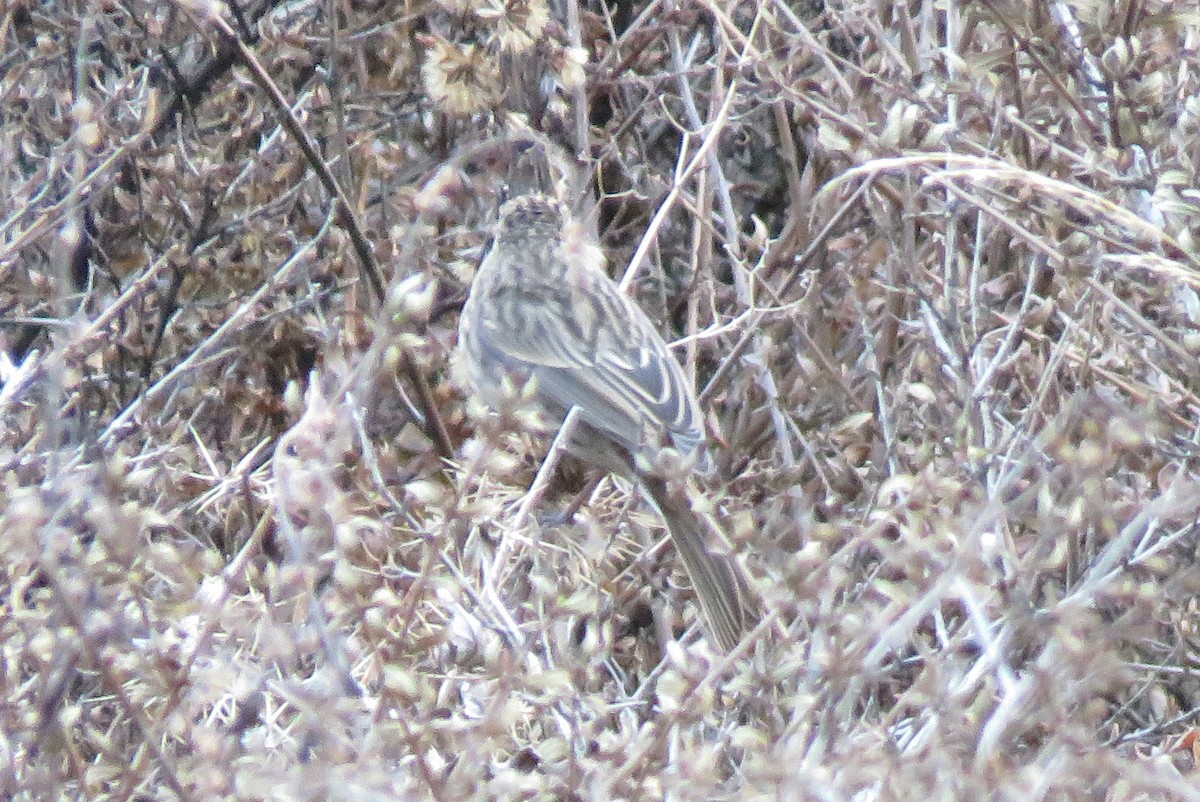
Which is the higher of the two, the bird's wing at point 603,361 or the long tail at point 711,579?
the long tail at point 711,579

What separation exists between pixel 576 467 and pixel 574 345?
538mm

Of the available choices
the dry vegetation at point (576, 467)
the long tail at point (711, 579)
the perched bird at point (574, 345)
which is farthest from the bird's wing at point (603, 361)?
the long tail at point (711, 579)

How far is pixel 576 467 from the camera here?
7.13 m

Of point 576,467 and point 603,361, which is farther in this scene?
point 576,467

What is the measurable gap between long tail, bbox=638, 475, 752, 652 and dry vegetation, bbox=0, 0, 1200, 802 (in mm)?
76

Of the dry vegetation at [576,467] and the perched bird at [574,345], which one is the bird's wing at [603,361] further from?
the dry vegetation at [576,467]

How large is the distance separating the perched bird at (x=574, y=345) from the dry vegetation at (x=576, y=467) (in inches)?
6.4

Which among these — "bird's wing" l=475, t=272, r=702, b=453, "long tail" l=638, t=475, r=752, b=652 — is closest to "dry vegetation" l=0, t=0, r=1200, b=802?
"long tail" l=638, t=475, r=752, b=652

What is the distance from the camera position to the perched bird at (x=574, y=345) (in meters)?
6.22

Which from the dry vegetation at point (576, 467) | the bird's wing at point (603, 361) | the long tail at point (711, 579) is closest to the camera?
the dry vegetation at point (576, 467)

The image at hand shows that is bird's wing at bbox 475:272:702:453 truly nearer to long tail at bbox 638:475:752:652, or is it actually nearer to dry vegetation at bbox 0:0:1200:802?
dry vegetation at bbox 0:0:1200:802

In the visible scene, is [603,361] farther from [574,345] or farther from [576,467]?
[576,467]

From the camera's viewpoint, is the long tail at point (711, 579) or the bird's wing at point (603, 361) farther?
the bird's wing at point (603, 361)

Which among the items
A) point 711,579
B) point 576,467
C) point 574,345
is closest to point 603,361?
point 574,345
